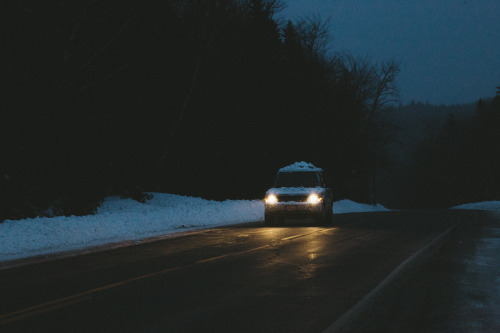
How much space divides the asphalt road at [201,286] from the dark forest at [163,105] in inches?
260

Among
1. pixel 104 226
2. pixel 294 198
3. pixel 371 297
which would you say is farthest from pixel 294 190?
pixel 371 297

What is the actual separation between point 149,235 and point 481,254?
10.3 meters

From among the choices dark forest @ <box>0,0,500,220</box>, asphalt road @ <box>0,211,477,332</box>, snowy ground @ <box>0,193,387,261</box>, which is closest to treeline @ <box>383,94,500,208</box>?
dark forest @ <box>0,0,500,220</box>

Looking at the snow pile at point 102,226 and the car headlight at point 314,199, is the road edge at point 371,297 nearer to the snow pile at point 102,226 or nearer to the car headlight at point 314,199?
the car headlight at point 314,199

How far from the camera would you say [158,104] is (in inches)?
1172

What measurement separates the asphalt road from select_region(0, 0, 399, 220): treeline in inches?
261

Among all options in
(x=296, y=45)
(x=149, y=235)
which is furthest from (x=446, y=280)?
(x=296, y=45)

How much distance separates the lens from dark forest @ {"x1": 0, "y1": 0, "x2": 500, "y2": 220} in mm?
19078

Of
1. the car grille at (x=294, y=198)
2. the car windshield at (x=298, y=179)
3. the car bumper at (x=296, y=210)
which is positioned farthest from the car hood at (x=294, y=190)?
the car windshield at (x=298, y=179)

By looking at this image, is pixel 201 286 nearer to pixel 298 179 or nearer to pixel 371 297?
pixel 371 297

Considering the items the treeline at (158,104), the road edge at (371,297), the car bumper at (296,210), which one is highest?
the treeline at (158,104)

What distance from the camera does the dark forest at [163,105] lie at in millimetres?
19078

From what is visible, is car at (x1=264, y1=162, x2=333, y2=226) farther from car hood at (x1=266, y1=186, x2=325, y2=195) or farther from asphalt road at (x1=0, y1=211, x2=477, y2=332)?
asphalt road at (x1=0, y1=211, x2=477, y2=332)

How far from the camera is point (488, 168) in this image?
96812 millimetres
